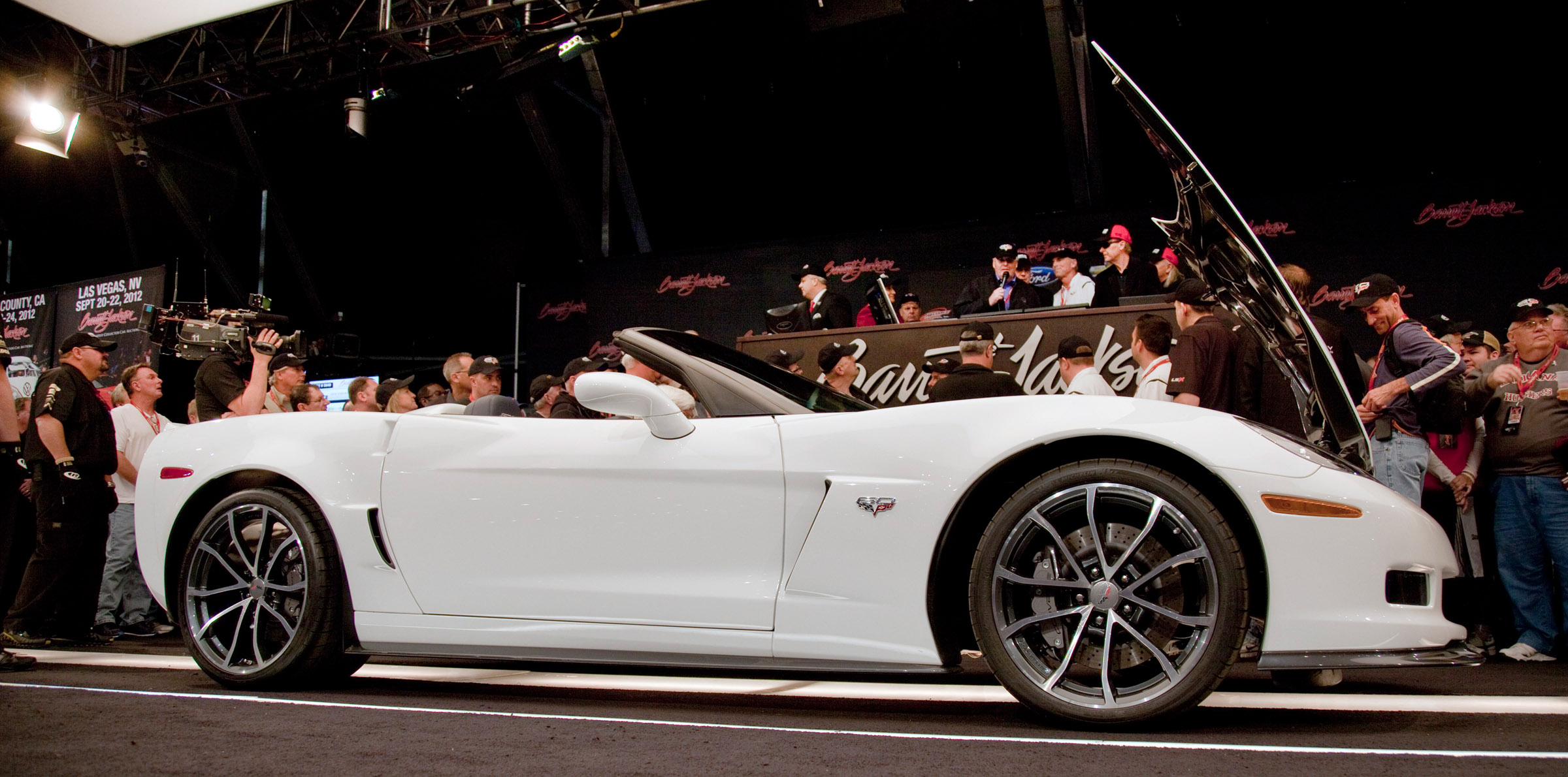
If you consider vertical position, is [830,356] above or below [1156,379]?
above

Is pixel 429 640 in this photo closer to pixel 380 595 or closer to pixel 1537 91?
pixel 380 595

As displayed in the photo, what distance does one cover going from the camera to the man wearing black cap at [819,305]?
8820mm

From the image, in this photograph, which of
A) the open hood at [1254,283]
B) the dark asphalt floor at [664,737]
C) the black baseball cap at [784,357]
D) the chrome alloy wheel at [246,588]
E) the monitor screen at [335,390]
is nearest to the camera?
the dark asphalt floor at [664,737]

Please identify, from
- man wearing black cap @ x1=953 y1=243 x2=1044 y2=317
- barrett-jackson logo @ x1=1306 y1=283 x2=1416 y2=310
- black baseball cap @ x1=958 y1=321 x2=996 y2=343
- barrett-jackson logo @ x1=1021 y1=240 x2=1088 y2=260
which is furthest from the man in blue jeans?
barrett-jackson logo @ x1=1021 y1=240 x2=1088 y2=260

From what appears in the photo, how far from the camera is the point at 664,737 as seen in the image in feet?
7.91

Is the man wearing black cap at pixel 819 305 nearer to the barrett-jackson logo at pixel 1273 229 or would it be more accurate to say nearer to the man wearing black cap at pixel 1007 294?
the man wearing black cap at pixel 1007 294

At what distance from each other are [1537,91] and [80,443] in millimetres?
12676

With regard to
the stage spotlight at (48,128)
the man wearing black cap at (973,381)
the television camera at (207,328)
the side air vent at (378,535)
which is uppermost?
the stage spotlight at (48,128)

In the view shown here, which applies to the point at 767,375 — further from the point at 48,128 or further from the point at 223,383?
the point at 48,128

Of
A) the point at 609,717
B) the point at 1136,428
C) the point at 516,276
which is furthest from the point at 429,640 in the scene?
the point at 516,276

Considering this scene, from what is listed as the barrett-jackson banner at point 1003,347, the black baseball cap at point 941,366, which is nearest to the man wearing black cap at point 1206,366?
the black baseball cap at point 941,366

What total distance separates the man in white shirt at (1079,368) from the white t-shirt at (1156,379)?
0.39 metres

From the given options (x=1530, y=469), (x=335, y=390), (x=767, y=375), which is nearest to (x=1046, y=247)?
(x=1530, y=469)

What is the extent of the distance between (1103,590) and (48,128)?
13.2m
